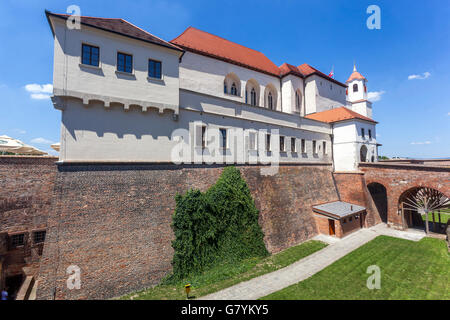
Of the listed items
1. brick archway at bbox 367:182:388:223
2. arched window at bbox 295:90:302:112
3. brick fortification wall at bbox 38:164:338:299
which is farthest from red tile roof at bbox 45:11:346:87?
brick archway at bbox 367:182:388:223

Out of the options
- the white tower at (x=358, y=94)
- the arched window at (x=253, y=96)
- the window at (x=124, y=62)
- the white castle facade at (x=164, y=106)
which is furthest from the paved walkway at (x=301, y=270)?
the white tower at (x=358, y=94)

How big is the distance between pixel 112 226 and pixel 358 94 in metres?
40.7

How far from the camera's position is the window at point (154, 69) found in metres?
11.9

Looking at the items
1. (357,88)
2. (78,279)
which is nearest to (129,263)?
(78,279)

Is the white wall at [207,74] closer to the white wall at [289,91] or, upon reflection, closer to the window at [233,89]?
the window at [233,89]

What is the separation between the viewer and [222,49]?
21.8 metres

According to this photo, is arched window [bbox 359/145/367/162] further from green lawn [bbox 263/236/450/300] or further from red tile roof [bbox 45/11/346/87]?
red tile roof [bbox 45/11/346/87]

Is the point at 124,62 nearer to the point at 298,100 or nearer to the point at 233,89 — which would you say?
the point at 233,89

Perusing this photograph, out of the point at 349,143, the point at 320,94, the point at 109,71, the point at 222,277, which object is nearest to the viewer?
the point at 222,277

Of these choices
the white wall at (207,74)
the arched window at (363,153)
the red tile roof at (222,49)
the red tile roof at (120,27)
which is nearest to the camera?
the red tile roof at (120,27)

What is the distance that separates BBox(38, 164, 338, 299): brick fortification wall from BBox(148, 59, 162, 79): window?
5.70m

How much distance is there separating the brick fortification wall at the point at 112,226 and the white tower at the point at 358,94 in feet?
107

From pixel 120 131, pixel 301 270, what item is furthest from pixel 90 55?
pixel 301 270
